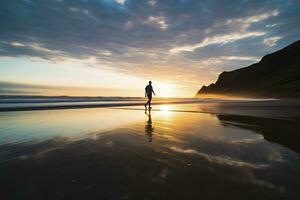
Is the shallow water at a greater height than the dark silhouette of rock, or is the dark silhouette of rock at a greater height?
the dark silhouette of rock

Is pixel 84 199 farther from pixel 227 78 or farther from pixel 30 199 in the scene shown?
pixel 227 78

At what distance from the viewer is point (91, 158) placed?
15.0ft

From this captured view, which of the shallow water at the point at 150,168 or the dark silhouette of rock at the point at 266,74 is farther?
the dark silhouette of rock at the point at 266,74

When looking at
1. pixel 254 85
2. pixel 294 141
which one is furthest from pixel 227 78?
pixel 294 141

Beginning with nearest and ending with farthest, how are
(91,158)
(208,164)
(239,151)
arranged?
(208,164) < (91,158) < (239,151)

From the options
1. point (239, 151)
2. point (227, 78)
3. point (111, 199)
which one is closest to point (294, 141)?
point (239, 151)

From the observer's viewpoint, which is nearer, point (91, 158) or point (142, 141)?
point (91, 158)

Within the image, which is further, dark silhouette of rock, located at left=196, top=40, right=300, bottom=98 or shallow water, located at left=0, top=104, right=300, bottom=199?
dark silhouette of rock, located at left=196, top=40, right=300, bottom=98

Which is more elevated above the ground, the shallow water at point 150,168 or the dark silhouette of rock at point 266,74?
the dark silhouette of rock at point 266,74

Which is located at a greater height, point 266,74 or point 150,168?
point 266,74

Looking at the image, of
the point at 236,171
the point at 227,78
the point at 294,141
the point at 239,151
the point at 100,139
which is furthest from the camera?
the point at 227,78

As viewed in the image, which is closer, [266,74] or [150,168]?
[150,168]

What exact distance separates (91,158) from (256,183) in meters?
3.54

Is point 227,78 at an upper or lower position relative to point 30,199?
upper
